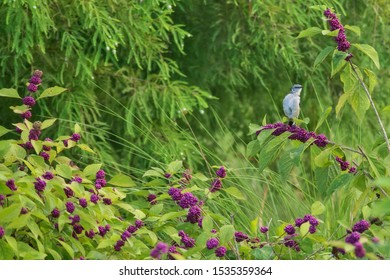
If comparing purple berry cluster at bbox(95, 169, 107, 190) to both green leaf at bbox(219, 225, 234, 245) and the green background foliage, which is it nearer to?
green leaf at bbox(219, 225, 234, 245)

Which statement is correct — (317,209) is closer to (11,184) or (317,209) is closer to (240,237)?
(240,237)

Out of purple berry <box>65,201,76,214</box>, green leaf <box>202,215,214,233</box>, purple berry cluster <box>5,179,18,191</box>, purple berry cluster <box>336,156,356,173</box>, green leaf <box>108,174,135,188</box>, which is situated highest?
purple berry cluster <box>5,179,18,191</box>

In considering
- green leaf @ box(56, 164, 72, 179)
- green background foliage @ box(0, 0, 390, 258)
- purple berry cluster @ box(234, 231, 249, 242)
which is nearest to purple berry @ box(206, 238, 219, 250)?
purple berry cluster @ box(234, 231, 249, 242)

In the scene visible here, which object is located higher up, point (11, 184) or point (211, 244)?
point (11, 184)

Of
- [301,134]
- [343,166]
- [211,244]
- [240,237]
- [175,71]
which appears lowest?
[175,71]

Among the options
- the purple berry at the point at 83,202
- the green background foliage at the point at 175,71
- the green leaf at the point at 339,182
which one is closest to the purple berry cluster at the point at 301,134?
the green leaf at the point at 339,182

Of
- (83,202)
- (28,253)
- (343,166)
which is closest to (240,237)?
(343,166)

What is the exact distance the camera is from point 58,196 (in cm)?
285

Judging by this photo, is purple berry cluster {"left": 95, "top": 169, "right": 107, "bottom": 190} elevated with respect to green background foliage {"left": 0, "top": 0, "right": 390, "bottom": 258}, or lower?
elevated

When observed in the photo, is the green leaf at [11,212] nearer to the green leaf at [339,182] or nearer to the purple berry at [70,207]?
the purple berry at [70,207]

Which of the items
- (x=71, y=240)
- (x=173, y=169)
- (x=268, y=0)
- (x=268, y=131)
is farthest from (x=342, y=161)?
(x=268, y=0)

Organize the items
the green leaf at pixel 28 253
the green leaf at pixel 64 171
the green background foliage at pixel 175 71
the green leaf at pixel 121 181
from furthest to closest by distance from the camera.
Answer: the green background foliage at pixel 175 71
the green leaf at pixel 121 181
the green leaf at pixel 64 171
the green leaf at pixel 28 253

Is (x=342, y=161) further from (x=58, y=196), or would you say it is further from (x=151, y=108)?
(x=151, y=108)

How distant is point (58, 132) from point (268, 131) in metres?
2.44
